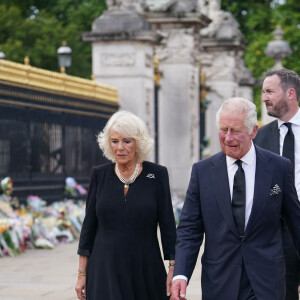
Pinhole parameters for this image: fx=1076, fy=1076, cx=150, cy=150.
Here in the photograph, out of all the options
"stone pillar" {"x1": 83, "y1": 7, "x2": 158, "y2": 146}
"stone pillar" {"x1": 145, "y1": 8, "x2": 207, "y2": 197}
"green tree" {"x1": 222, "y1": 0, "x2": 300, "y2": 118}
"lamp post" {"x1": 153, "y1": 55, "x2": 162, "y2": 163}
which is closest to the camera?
"stone pillar" {"x1": 83, "y1": 7, "x2": 158, "y2": 146}

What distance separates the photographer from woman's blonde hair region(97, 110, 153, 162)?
6000 mm

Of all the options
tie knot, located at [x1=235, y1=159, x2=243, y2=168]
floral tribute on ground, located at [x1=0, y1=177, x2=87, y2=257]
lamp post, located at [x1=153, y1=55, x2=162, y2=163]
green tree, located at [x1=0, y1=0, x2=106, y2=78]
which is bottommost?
floral tribute on ground, located at [x1=0, y1=177, x2=87, y2=257]

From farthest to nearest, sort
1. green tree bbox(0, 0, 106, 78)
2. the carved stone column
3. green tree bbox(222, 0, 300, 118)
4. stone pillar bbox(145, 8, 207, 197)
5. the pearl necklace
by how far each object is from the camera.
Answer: green tree bbox(0, 0, 106, 78) < green tree bbox(222, 0, 300, 118) < the carved stone column < stone pillar bbox(145, 8, 207, 197) < the pearl necklace

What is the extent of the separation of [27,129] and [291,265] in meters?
7.53

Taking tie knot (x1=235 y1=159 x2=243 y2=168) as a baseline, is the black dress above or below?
below

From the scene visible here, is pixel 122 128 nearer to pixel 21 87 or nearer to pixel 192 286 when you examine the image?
pixel 192 286

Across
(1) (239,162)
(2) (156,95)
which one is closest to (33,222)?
(2) (156,95)

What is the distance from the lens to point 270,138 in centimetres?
677

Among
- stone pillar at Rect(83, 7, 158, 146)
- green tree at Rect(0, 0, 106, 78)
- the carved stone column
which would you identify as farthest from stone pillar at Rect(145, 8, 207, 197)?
green tree at Rect(0, 0, 106, 78)

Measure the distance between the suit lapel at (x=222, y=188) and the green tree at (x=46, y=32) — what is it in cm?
3546

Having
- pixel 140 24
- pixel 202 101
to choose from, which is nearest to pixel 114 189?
pixel 140 24

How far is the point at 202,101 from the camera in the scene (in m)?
21.7

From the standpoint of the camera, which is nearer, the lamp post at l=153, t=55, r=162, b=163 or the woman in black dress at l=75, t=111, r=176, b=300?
Answer: the woman in black dress at l=75, t=111, r=176, b=300

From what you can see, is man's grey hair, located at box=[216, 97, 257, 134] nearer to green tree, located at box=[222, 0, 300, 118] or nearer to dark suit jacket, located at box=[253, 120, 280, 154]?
dark suit jacket, located at box=[253, 120, 280, 154]
